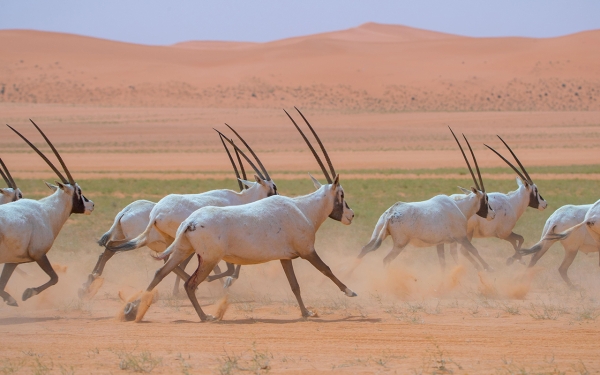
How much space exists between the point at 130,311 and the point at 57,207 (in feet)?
8.59

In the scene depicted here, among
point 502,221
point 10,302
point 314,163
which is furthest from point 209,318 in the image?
point 314,163

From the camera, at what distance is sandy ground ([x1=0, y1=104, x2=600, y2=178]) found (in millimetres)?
38250

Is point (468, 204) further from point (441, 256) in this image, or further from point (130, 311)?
point (130, 311)

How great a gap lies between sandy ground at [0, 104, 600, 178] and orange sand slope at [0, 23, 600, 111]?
25.8ft

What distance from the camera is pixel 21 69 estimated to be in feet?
305

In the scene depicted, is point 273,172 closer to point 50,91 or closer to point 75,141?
point 75,141

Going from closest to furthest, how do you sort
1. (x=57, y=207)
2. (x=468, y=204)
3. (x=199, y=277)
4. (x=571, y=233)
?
(x=199, y=277), (x=57, y=207), (x=571, y=233), (x=468, y=204)

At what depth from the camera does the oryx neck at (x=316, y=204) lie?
10438 millimetres

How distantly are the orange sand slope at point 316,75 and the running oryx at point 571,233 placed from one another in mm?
64153

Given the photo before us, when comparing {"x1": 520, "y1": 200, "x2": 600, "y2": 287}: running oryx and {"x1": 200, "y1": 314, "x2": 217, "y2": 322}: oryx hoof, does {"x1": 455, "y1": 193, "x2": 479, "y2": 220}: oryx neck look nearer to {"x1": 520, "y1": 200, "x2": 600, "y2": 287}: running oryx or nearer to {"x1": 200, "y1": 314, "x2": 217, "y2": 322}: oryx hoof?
{"x1": 520, "y1": 200, "x2": 600, "y2": 287}: running oryx

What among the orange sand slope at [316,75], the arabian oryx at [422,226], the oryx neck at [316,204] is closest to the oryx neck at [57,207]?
the oryx neck at [316,204]

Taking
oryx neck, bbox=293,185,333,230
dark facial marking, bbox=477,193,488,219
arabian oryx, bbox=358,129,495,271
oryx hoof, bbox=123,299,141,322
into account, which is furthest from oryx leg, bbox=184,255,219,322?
dark facial marking, bbox=477,193,488,219

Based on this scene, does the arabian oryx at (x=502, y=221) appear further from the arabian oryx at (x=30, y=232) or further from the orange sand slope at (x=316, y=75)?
the orange sand slope at (x=316, y=75)

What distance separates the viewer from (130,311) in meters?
9.31
